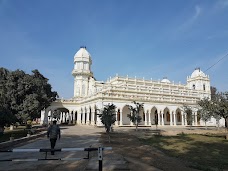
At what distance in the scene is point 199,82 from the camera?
66.8 m

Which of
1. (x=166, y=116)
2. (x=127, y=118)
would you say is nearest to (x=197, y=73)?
(x=166, y=116)

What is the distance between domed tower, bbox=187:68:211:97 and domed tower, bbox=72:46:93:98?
35.5 metres

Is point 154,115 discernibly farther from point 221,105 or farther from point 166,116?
point 221,105

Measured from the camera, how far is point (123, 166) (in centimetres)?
697

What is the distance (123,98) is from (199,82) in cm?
3812

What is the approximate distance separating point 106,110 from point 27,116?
12.6 metres

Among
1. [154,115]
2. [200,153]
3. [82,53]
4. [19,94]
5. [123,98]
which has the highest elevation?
[82,53]

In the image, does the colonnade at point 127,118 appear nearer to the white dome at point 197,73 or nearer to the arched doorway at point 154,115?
the arched doorway at point 154,115

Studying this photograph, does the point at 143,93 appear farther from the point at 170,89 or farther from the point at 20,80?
the point at 20,80

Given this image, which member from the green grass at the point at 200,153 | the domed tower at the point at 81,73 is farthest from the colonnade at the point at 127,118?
the green grass at the point at 200,153

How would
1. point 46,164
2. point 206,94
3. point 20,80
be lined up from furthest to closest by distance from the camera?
point 206,94 → point 20,80 → point 46,164

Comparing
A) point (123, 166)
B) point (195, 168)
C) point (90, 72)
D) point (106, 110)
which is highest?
point (90, 72)

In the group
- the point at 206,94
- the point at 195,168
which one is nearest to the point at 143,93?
the point at 206,94

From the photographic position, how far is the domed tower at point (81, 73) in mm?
56625
